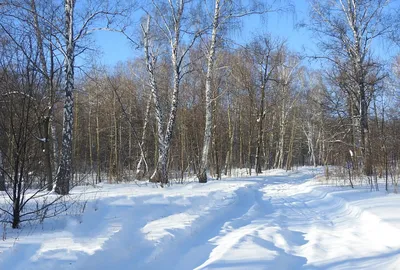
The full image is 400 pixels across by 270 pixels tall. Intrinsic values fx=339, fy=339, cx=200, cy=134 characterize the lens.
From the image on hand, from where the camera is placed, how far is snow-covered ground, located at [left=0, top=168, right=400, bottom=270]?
4.61 meters

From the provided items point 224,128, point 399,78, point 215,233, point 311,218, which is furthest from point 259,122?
point 215,233

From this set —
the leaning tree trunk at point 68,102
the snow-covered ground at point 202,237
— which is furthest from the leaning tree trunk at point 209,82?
the leaning tree trunk at point 68,102

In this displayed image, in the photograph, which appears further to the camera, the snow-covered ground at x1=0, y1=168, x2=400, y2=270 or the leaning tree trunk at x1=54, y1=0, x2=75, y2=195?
the leaning tree trunk at x1=54, y1=0, x2=75, y2=195

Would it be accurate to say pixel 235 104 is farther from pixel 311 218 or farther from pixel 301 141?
pixel 301 141

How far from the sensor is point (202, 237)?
6.34 metres

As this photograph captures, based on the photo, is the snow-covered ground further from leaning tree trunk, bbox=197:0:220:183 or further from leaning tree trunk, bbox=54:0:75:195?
leaning tree trunk, bbox=197:0:220:183

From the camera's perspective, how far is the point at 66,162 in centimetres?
983

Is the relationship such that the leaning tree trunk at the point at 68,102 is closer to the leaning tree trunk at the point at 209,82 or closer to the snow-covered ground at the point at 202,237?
the snow-covered ground at the point at 202,237

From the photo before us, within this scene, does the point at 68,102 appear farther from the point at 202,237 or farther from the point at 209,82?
the point at 209,82

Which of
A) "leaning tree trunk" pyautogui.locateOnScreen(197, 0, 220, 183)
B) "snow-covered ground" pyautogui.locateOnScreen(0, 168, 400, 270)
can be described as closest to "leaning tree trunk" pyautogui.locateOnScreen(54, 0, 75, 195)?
"snow-covered ground" pyautogui.locateOnScreen(0, 168, 400, 270)

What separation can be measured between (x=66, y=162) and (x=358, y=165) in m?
11.1

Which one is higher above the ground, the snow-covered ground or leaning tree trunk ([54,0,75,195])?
leaning tree trunk ([54,0,75,195])

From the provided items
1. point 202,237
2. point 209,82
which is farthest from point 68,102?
point 209,82

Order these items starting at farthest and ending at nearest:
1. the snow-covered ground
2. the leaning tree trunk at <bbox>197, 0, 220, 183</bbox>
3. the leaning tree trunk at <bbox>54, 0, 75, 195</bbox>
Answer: the leaning tree trunk at <bbox>197, 0, 220, 183</bbox> < the leaning tree trunk at <bbox>54, 0, 75, 195</bbox> < the snow-covered ground
